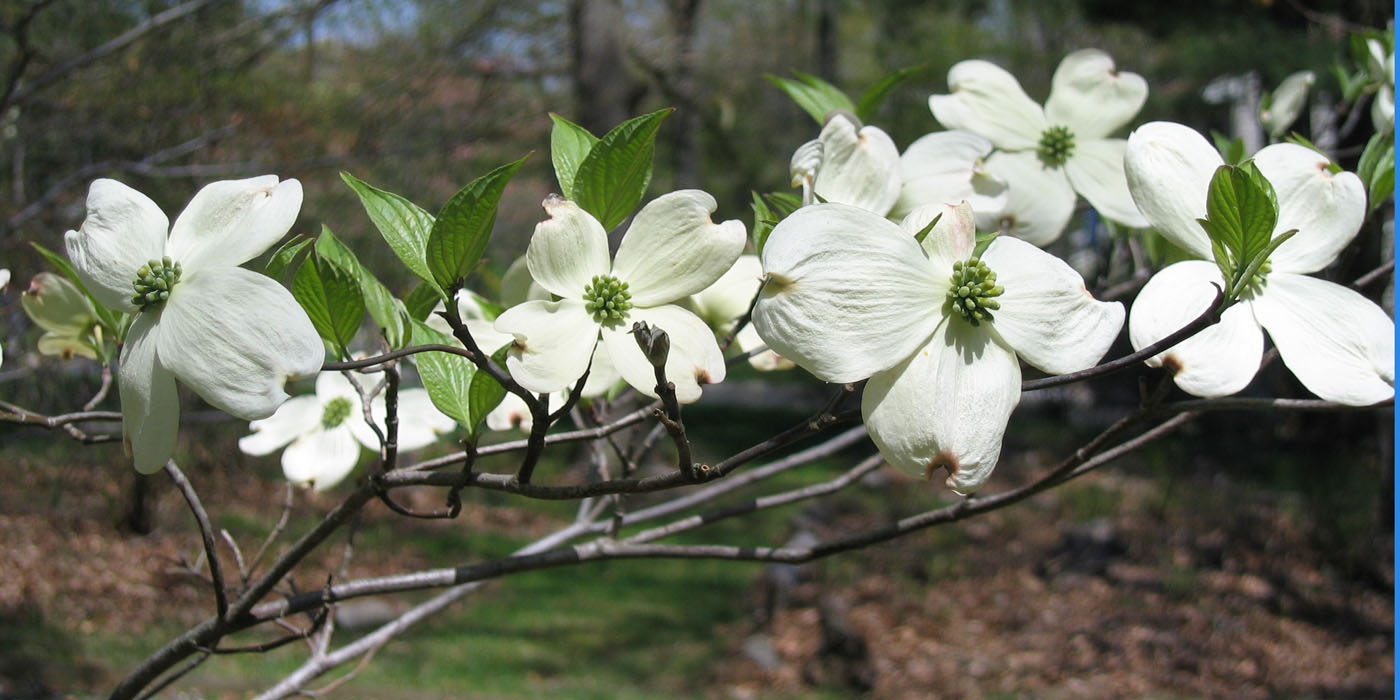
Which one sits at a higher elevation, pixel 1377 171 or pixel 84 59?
pixel 84 59

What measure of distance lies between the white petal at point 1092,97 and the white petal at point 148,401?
0.47 metres

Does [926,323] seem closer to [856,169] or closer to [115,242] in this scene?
[856,169]

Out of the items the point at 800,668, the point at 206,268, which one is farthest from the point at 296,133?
the point at 206,268

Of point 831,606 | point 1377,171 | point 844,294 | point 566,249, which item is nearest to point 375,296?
point 566,249

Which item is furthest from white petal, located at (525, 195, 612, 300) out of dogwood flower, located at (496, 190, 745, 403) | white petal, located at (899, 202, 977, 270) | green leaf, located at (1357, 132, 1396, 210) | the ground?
the ground

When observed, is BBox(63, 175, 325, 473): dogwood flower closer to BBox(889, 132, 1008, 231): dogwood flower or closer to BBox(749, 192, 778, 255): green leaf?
BBox(749, 192, 778, 255): green leaf

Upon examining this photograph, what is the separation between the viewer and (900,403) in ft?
1.16

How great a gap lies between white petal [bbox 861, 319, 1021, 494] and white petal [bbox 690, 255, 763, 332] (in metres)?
0.17

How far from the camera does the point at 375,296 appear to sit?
0.48 meters

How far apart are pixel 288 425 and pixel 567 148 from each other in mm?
300

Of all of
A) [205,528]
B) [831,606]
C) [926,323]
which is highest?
[926,323]

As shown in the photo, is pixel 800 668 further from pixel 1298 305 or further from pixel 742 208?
pixel 742 208

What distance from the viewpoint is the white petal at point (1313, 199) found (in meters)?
0.45

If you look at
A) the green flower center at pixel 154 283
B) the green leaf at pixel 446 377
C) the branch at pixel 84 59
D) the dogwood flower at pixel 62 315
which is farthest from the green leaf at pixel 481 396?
the branch at pixel 84 59
